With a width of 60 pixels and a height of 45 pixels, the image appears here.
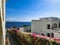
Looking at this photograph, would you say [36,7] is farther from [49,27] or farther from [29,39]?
[29,39]

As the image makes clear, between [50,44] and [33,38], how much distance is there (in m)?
4.15

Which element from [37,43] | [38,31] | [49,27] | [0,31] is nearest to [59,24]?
[49,27]

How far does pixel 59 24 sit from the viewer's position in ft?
114

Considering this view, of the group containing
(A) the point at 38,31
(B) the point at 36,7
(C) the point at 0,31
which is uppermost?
(B) the point at 36,7

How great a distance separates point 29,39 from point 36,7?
98.7 ft

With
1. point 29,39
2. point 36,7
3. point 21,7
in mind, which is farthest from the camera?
point 21,7

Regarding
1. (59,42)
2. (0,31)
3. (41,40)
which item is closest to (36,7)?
(41,40)

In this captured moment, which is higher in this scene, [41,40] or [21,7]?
[21,7]

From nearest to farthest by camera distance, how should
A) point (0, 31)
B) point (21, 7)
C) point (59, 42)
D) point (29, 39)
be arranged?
point (0, 31), point (59, 42), point (29, 39), point (21, 7)

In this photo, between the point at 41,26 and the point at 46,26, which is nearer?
the point at 46,26

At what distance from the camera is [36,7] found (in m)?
46.7

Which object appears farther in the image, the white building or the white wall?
the white wall

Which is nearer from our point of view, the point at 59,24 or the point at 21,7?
the point at 59,24

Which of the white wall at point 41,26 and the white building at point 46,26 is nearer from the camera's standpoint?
the white building at point 46,26
